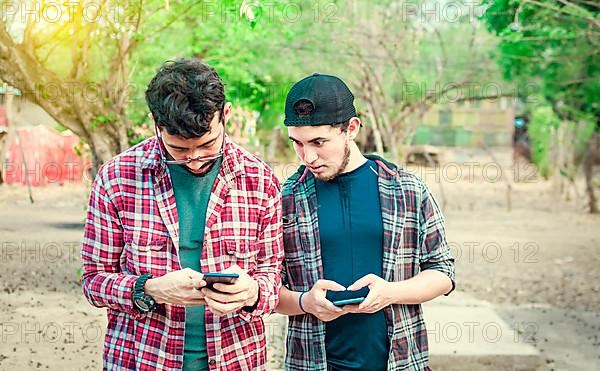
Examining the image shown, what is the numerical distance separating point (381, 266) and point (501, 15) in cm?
636

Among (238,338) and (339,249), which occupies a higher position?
(339,249)

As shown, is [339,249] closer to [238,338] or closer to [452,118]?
[238,338]

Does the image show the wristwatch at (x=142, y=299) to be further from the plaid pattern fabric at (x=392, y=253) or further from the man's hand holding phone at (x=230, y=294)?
the plaid pattern fabric at (x=392, y=253)

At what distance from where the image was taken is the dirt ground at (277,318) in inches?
248

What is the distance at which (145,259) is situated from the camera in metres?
2.25

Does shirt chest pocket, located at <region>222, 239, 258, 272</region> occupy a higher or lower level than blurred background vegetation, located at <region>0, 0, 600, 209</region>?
lower

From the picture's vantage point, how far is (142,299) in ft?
7.11

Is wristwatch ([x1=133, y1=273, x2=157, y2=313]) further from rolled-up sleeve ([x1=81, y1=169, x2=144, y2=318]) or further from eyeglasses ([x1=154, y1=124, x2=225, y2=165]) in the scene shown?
eyeglasses ([x1=154, y1=124, x2=225, y2=165])

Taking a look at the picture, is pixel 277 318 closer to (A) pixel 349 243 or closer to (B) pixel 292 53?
(A) pixel 349 243

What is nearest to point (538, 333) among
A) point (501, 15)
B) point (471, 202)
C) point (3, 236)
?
point (501, 15)

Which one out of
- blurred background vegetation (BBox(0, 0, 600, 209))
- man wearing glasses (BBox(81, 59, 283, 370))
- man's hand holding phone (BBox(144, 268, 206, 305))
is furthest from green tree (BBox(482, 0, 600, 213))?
man's hand holding phone (BBox(144, 268, 206, 305))

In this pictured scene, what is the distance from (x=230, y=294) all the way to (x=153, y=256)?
0.27 m

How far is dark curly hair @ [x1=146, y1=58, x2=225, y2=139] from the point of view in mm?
2146

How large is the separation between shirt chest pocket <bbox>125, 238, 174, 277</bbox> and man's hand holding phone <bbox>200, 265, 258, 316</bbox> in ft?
0.58
